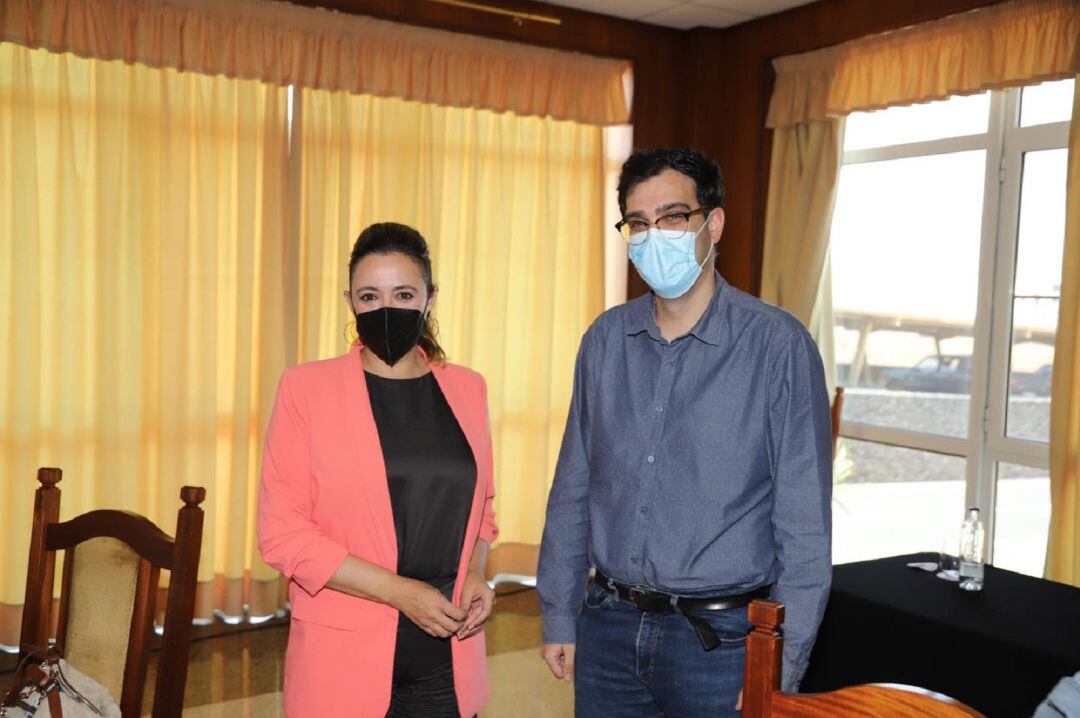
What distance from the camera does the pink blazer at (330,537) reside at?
1.85 meters

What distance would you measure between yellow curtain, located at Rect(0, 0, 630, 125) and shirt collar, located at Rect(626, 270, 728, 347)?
9.03 feet

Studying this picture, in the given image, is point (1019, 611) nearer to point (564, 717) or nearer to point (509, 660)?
point (564, 717)

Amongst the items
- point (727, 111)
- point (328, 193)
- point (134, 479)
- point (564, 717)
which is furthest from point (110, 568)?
point (727, 111)

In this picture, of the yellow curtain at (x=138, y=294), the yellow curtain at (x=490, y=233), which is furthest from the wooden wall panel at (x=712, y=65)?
the yellow curtain at (x=138, y=294)

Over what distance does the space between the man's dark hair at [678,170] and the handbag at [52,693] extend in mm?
1203

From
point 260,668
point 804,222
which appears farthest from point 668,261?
point 804,222

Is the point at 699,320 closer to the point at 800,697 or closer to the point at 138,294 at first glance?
the point at 800,697

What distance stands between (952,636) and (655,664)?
3.92 feet

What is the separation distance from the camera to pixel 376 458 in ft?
6.27

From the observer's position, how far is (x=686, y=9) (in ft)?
15.9

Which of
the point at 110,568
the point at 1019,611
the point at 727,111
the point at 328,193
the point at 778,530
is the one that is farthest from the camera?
the point at 727,111

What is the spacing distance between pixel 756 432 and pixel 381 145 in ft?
10.4

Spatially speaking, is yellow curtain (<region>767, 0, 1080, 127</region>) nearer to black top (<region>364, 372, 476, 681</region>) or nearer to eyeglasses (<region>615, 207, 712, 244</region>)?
eyeglasses (<region>615, 207, 712, 244</region>)

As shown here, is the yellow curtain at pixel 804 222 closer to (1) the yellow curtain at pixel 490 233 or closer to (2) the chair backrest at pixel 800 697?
(1) the yellow curtain at pixel 490 233
